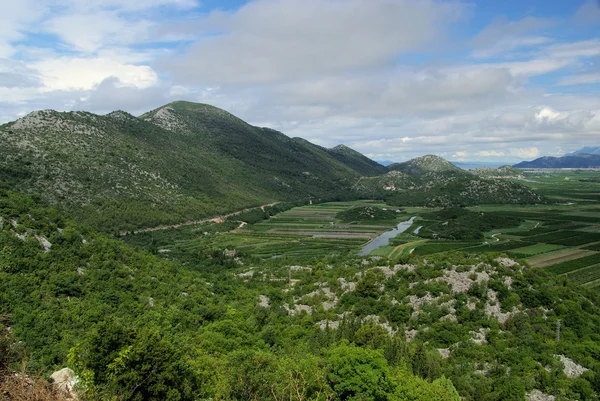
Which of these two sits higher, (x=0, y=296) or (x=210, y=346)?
(x=0, y=296)

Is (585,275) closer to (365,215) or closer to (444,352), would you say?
(444,352)

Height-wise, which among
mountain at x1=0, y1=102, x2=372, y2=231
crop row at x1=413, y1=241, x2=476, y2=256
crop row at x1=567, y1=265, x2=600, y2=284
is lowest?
crop row at x1=567, y1=265, x2=600, y2=284

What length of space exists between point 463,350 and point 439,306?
774cm

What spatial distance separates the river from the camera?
98.0 metres

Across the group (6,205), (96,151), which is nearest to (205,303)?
(6,205)

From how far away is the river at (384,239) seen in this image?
3860 inches

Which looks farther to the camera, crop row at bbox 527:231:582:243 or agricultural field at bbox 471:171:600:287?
crop row at bbox 527:231:582:243

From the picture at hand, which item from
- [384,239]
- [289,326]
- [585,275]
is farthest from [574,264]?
[289,326]

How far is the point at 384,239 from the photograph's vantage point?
112 m

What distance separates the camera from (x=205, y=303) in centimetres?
4459

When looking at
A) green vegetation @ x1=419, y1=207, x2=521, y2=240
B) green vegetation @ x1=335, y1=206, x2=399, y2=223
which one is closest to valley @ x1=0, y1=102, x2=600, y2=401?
green vegetation @ x1=419, y1=207, x2=521, y2=240

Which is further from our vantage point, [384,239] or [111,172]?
[111,172]

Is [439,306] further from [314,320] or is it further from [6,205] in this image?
[6,205]

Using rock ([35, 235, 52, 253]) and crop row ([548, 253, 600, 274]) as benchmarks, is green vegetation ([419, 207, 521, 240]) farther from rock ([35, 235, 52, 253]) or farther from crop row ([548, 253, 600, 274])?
rock ([35, 235, 52, 253])
